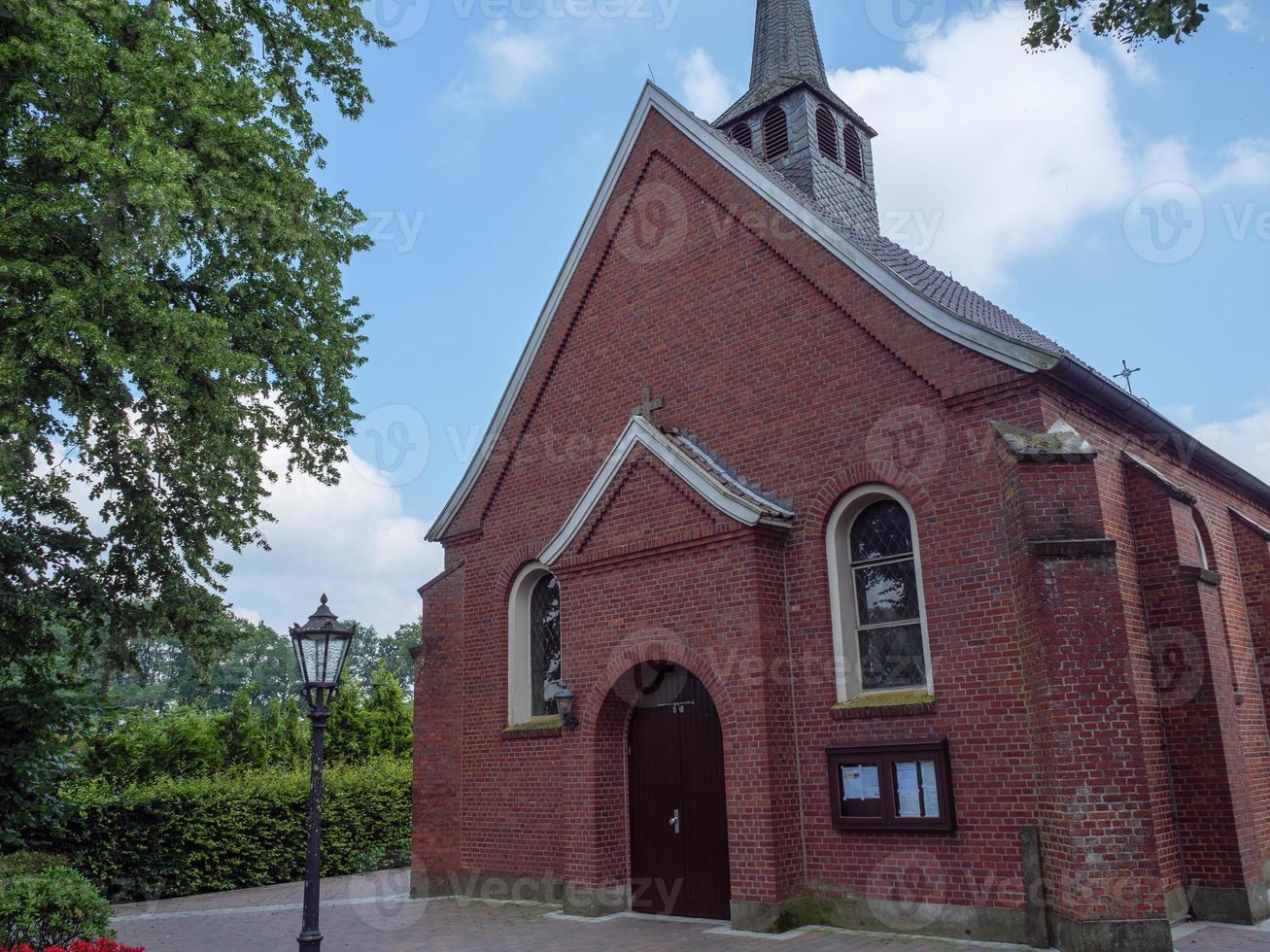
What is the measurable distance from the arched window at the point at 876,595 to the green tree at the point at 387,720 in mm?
15734

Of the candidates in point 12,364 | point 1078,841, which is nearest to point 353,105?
point 12,364

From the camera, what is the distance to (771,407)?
11.7m

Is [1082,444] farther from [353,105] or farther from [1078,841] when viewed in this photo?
[353,105]

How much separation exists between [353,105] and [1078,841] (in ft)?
41.8

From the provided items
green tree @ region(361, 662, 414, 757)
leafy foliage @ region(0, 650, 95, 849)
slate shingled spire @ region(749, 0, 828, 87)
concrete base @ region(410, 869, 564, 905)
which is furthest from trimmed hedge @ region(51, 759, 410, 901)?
slate shingled spire @ region(749, 0, 828, 87)

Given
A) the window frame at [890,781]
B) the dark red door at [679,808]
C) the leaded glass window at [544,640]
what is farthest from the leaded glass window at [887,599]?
the leaded glass window at [544,640]

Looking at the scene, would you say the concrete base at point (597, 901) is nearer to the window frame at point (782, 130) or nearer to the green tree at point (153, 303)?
the green tree at point (153, 303)

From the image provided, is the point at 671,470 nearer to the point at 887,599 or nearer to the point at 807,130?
the point at 887,599

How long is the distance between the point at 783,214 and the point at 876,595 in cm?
486

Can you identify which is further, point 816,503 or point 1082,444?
point 816,503

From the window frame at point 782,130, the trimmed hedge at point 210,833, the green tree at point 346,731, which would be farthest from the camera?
the green tree at point 346,731

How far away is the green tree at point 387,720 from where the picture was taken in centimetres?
2331

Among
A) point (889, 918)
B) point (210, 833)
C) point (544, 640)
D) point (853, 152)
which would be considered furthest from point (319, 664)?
point (853, 152)

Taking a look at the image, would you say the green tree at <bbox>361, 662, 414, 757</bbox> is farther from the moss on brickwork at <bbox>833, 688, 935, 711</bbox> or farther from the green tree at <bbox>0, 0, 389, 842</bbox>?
the moss on brickwork at <bbox>833, 688, 935, 711</bbox>
